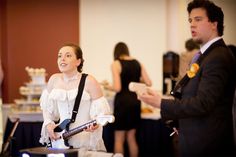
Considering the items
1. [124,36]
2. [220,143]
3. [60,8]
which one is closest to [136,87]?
[220,143]

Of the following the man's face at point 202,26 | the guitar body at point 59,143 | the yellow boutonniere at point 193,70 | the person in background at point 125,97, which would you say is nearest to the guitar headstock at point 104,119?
the guitar body at point 59,143

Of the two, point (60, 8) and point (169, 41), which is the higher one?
point (60, 8)

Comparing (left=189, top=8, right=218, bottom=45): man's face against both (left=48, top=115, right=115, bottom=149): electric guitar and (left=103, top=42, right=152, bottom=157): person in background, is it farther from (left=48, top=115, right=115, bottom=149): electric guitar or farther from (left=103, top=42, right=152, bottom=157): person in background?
(left=103, top=42, right=152, bottom=157): person in background

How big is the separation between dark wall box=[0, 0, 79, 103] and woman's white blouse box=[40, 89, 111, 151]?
1.75 m

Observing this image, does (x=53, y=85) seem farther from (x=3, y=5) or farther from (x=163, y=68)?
(x=163, y=68)

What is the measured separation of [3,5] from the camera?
371 cm

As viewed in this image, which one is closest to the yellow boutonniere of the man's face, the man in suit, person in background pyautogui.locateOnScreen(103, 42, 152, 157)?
the man in suit

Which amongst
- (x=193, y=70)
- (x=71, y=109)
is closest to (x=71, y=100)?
(x=71, y=109)

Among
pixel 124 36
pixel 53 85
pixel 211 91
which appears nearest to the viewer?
pixel 211 91

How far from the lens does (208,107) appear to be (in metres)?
1.53

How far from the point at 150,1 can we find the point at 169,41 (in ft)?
2.01

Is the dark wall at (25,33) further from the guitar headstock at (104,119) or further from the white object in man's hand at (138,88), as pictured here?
the white object in man's hand at (138,88)

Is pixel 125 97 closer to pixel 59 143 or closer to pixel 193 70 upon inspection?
pixel 59 143

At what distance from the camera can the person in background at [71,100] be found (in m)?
1.75
